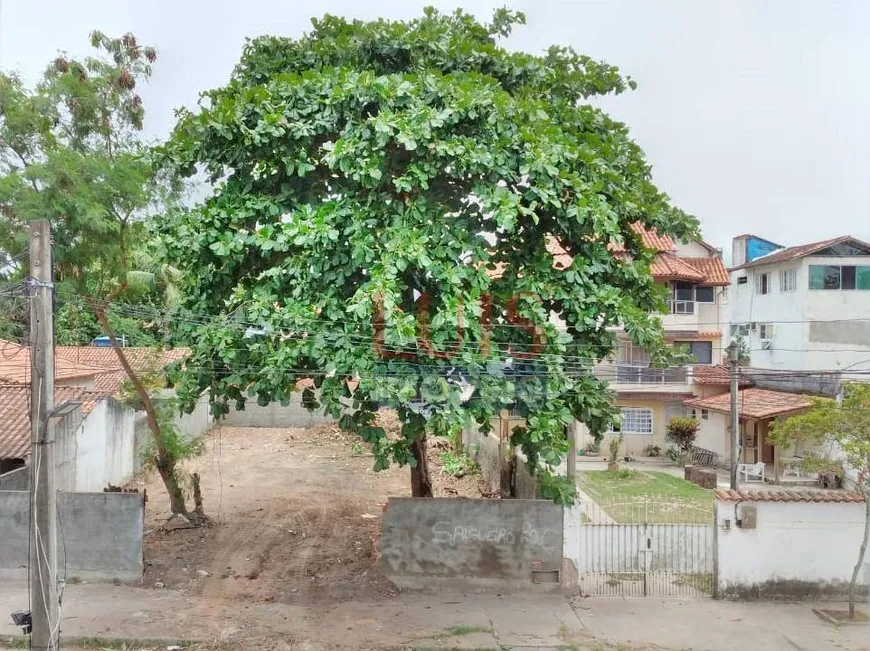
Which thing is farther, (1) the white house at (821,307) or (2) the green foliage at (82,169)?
(1) the white house at (821,307)

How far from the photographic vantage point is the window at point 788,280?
25.3m

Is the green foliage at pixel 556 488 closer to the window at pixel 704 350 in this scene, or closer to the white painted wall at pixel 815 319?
the white painted wall at pixel 815 319

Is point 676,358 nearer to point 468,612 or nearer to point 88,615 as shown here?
point 468,612

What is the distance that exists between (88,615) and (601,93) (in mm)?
11302

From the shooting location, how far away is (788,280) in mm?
25719

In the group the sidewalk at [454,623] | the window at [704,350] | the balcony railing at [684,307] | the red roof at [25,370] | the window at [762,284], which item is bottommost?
the sidewalk at [454,623]

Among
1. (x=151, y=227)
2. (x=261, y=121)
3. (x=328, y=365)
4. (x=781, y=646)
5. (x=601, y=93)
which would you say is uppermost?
(x=601, y=93)

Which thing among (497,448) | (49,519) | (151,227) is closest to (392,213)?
(151,227)

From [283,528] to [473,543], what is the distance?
5109mm

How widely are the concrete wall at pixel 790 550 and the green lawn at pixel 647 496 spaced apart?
397 cm

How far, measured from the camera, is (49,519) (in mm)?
Result: 8219

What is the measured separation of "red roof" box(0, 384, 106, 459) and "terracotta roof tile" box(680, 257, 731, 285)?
69.3 feet

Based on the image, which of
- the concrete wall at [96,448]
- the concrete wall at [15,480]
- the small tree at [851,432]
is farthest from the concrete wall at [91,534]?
the small tree at [851,432]

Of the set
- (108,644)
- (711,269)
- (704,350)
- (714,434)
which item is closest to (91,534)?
(108,644)
